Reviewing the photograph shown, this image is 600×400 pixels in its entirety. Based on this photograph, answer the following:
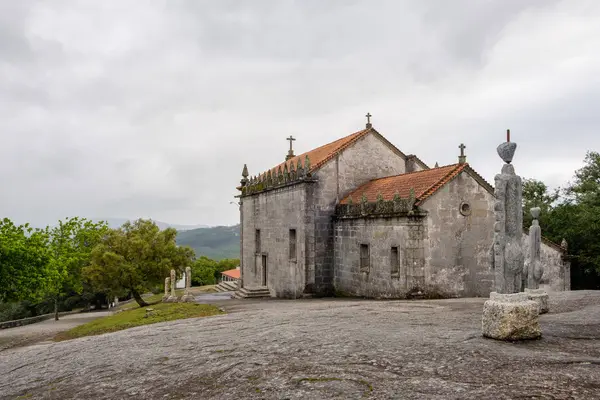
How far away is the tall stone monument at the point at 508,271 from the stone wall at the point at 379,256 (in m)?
10.3

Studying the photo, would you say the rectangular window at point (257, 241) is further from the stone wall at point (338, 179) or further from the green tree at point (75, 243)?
the green tree at point (75, 243)

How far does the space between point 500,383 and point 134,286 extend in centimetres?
2983

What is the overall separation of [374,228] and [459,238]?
12.6ft

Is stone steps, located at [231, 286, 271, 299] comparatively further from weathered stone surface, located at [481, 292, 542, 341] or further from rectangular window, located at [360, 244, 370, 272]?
weathered stone surface, located at [481, 292, 542, 341]

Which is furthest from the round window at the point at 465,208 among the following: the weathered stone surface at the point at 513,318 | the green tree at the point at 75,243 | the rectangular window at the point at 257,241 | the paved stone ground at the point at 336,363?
the green tree at the point at 75,243

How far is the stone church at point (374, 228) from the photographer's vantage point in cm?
1912

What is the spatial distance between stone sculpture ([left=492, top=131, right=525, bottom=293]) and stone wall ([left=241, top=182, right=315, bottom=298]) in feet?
50.5

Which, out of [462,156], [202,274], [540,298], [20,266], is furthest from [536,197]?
[202,274]

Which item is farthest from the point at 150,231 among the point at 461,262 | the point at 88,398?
the point at 88,398

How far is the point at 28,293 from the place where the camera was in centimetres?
2773

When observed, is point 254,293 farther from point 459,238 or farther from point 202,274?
point 202,274

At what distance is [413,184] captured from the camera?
69.7 ft

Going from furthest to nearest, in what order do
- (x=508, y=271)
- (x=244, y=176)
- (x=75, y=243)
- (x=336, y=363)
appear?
(x=75, y=243) → (x=244, y=176) → (x=508, y=271) → (x=336, y=363)

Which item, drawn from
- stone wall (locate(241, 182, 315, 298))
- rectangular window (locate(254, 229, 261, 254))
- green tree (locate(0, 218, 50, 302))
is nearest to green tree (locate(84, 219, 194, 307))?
green tree (locate(0, 218, 50, 302))
